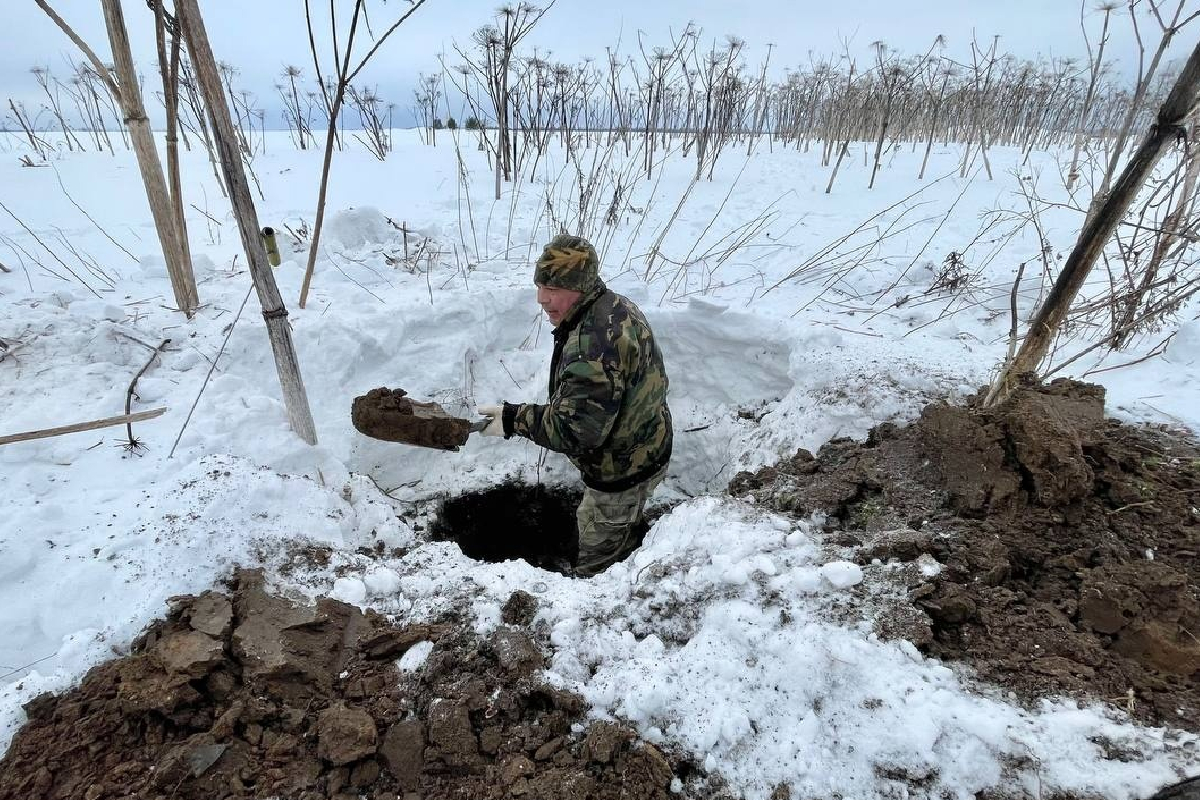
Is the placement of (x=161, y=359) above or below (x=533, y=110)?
below

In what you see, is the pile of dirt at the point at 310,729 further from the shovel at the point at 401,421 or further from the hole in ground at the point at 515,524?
the hole in ground at the point at 515,524

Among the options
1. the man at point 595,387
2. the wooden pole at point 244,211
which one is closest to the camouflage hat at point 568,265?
the man at point 595,387

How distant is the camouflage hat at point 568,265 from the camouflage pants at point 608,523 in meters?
1.09

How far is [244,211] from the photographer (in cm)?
210

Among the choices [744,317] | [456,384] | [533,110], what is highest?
[533,110]

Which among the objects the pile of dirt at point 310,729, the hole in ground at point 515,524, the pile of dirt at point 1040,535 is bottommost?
the hole in ground at point 515,524

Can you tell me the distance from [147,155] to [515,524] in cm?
282

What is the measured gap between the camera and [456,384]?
12.4 ft

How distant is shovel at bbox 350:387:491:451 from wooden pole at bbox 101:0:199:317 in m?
1.67

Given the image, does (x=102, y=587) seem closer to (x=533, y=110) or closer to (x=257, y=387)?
(x=257, y=387)

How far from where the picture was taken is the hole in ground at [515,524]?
3.50 metres

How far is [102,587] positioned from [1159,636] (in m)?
2.93

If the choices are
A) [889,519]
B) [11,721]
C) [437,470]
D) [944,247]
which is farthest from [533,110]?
[11,721]

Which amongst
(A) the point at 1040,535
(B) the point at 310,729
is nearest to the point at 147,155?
(B) the point at 310,729
